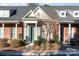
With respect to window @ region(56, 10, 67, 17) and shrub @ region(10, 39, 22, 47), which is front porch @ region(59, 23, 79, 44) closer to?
window @ region(56, 10, 67, 17)

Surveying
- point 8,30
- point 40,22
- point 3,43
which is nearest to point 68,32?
point 40,22

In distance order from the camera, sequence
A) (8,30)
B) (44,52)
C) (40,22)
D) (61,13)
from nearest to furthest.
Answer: (44,52) < (40,22) < (61,13) < (8,30)

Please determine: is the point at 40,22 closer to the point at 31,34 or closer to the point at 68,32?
the point at 31,34

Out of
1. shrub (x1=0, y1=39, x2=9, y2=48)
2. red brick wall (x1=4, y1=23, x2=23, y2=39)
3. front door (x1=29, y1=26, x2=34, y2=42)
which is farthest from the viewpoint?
red brick wall (x1=4, y1=23, x2=23, y2=39)

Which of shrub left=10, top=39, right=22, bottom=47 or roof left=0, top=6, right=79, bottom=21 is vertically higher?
roof left=0, top=6, right=79, bottom=21

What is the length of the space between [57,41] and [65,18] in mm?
843

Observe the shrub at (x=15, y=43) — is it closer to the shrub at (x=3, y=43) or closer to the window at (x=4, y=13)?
the shrub at (x=3, y=43)

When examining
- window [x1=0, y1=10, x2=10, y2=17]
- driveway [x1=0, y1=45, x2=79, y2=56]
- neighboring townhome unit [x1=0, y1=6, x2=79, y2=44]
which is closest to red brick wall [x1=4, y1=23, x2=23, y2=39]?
neighboring townhome unit [x1=0, y1=6, x2=79, y2=44]

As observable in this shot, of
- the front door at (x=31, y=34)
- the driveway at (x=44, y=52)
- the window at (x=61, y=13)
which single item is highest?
the window at (x=61, y=13)

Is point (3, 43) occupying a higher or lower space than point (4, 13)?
lower

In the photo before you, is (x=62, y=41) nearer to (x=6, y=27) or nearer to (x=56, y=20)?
(x=56, y=20)

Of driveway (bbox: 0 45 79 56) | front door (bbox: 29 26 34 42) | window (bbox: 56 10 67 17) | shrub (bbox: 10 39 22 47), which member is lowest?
driveway (bbox: 0 45 79 56)

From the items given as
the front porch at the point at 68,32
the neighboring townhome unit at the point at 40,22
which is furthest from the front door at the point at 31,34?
the front porch at the point at 68,32

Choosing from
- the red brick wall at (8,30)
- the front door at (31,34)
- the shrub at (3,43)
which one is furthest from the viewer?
the red brick wall at (8,30)
